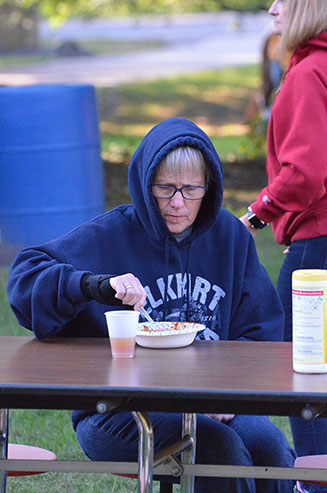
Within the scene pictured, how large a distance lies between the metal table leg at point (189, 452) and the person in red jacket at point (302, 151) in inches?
32.0

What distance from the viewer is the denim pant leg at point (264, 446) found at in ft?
A: 8.37

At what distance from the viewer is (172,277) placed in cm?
268

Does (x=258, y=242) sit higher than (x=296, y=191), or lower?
lower

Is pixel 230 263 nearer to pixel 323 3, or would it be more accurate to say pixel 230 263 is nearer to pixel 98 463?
pixel 98 463

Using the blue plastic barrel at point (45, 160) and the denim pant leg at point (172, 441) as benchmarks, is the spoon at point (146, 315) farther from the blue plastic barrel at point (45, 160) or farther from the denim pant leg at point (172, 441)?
the blue plastic barrel at point (45, 160)

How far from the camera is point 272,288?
275 cm

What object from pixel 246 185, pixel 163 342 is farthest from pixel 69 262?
pixel 246 185

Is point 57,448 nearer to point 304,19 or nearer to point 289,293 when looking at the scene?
point 289,293

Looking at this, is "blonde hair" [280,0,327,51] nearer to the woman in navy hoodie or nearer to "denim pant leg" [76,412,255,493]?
the woman in navy hoodie

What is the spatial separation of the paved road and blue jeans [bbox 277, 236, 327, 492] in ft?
68.6

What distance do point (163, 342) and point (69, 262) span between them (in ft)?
1.29

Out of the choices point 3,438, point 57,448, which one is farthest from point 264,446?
point 57,448

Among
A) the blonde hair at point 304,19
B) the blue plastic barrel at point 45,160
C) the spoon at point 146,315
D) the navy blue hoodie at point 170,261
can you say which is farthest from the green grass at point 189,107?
the spoon at point 146,315

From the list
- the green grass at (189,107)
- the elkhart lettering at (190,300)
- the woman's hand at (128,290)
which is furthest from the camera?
the green grass at (189,107)
